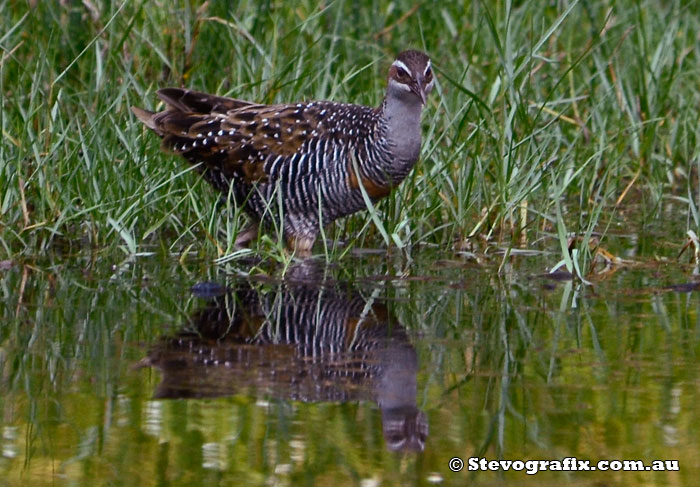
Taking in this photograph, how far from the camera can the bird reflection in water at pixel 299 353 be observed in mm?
4512

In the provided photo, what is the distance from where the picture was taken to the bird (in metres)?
7.14

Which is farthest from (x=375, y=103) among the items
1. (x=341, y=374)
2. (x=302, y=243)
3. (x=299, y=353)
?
(x=341, y=374)

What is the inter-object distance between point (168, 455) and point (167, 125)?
3.67 meters

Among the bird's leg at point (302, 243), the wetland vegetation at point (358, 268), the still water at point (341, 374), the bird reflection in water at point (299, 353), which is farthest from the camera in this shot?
the bird's leg at point (302, 243)

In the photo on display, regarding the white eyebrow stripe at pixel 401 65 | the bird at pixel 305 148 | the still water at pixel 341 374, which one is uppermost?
the white eyebrow stripe at pixel 401 65

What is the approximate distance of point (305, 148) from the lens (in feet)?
23.8

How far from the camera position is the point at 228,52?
29.0 feet

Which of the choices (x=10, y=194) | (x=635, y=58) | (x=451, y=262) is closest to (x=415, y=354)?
(x=451, y=262)

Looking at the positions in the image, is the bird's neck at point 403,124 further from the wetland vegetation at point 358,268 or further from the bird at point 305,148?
the wetland vegetation at point 358,268

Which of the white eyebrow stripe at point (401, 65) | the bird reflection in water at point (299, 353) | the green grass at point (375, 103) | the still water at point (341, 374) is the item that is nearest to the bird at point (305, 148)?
the white eyebrow stripe at point (401, 65)

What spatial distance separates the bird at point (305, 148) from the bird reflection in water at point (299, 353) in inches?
39.4

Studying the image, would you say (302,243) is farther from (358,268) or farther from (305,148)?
(358,268)

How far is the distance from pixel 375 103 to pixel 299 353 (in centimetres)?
386

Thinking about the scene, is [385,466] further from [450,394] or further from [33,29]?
[33,29]
